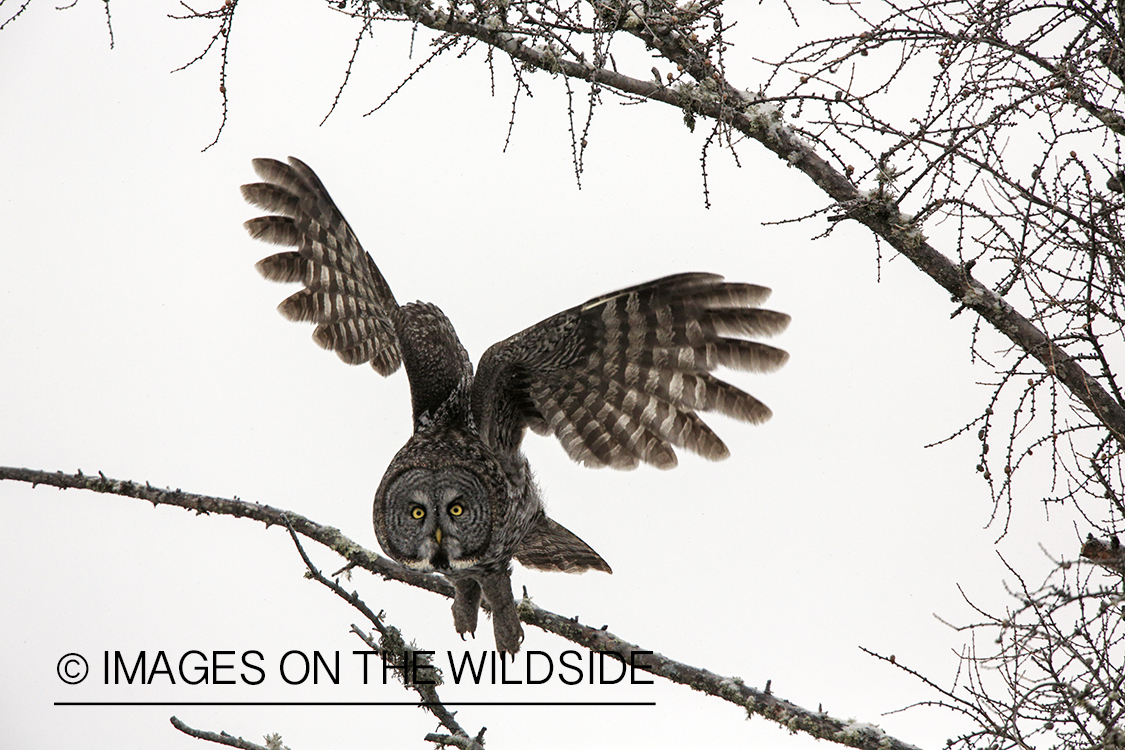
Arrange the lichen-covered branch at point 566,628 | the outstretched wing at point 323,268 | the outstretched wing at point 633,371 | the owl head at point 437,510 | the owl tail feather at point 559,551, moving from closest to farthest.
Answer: the lichen-covered branch at point 566,628
the outstretched wing at point 633,371
the owl head at point 437,510
the outstretched wing at point 323,268
the owl tail feather at point 559,551

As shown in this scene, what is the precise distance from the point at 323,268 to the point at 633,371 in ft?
5.63

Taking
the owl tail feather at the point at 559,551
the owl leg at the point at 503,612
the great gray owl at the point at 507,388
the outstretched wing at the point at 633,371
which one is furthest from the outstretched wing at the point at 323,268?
the owl leg at the point at 503,612

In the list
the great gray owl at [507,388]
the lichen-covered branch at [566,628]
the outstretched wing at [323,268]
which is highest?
the outstretched wing at [323,268]

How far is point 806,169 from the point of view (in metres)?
3.21

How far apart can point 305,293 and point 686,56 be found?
2.43 metres

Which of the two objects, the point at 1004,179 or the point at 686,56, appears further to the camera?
the point at 686,56

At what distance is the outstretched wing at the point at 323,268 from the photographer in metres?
4.56

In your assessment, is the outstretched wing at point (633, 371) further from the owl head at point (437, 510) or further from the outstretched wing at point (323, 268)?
the outstretched wing at point (323, 268)

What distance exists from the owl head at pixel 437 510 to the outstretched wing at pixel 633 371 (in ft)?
1.13

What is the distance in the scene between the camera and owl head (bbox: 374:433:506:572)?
12.8ft

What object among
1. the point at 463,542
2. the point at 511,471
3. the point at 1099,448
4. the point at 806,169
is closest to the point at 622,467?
the point at 511,471

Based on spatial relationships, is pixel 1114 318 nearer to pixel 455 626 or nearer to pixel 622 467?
pixel 622 467

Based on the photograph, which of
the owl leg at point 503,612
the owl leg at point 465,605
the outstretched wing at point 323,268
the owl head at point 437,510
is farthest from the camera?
the outstretched wing at point 323,268

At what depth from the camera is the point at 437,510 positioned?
3885 mm
